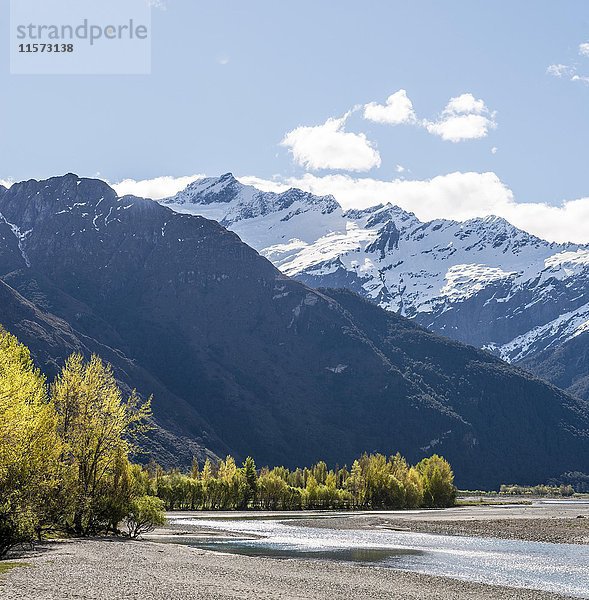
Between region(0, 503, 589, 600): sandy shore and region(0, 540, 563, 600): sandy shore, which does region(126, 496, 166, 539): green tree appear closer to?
region(0, 503, 589, 600): sandy shore

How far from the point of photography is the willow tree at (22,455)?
4572cm

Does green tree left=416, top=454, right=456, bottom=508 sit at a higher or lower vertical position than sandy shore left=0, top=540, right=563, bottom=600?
lower

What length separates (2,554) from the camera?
4969 cm

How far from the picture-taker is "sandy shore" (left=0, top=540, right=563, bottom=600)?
39.0 metres

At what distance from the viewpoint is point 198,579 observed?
46500 mm

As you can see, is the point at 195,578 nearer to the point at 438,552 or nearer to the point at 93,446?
the point at 93,446

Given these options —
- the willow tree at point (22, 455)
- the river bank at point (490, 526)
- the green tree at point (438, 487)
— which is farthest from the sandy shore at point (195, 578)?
the green tree at point (438, 487)

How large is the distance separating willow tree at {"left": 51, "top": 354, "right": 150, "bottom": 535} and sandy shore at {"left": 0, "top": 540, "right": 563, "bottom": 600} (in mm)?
6967

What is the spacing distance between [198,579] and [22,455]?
14184 millimetres

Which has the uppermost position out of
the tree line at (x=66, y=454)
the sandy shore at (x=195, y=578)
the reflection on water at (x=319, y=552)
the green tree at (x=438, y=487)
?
the tree line at (x=66, y=454)

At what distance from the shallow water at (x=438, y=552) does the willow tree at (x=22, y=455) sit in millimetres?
22271

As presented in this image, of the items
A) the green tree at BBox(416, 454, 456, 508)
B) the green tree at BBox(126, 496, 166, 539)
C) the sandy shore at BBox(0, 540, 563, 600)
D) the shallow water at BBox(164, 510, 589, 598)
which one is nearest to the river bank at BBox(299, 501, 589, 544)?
the shallow water at BBox(164, 510, 589, 598)

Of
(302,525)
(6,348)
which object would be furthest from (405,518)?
(6,348)

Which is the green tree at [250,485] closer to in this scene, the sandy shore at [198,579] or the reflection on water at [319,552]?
the reflection on water at [319,552]
